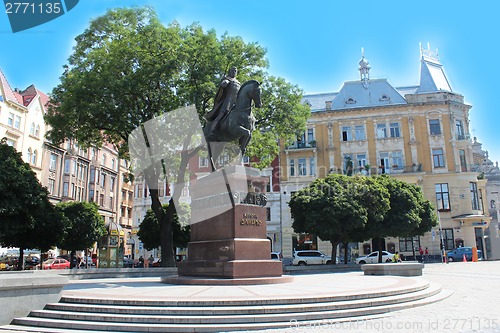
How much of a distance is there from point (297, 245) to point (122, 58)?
1159 inches

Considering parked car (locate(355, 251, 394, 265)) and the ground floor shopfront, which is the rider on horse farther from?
the ground floor shopfront

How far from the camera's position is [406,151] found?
4375 centimetres

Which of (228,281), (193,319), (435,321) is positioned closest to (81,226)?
(228,281)

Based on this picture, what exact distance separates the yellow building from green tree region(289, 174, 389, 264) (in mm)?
14794

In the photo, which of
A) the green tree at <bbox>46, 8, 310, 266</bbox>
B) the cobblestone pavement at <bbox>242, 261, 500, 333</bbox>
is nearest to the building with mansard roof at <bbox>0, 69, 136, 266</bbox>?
the green tree at <bbox>46, 8, 310, 266</bbox>

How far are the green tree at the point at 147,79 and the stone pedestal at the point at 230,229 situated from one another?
841cm

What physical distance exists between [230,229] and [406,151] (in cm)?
3682

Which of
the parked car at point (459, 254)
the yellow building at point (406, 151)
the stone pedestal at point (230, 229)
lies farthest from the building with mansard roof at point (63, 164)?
the parked car at point (459, 254)

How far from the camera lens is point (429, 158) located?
43.4m

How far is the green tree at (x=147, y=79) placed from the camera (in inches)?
763

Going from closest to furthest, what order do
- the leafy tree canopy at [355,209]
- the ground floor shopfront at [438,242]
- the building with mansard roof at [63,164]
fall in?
the leafy tree canopy at [355,209] < the building with mansard roof at [63,164] < the ground floor shopfront at [438,242]

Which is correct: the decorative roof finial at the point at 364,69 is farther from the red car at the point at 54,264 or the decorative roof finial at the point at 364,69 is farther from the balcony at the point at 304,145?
the red car at the point at 54,264

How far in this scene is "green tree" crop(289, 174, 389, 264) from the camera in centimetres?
2638

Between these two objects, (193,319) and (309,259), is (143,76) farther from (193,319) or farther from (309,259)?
(309,259)
